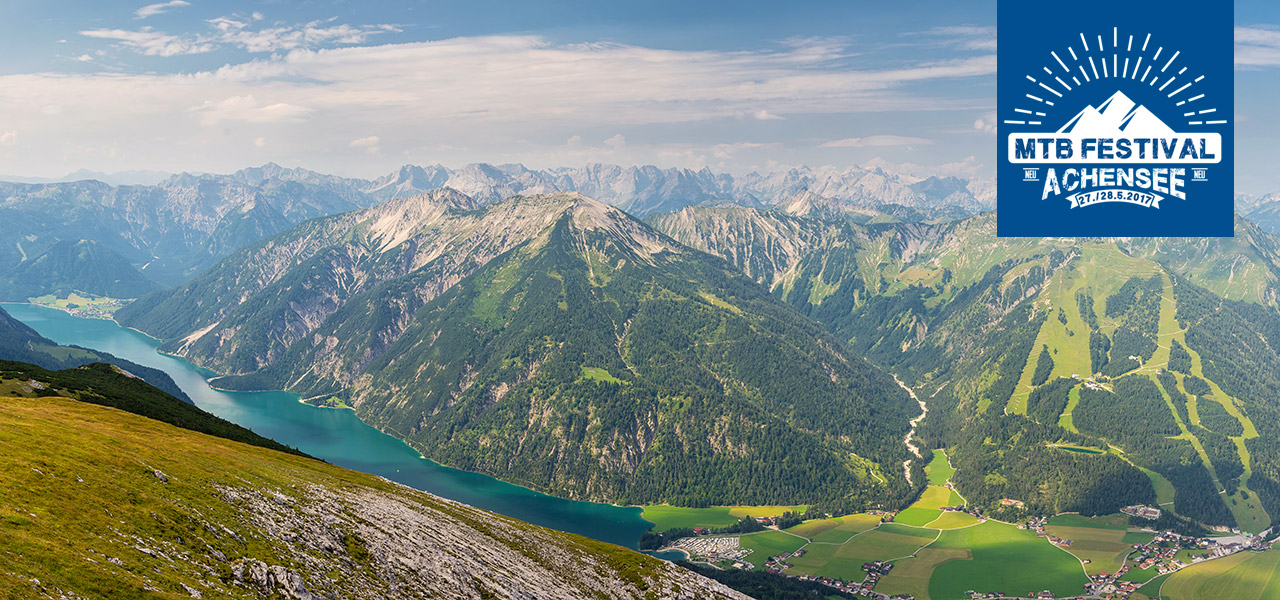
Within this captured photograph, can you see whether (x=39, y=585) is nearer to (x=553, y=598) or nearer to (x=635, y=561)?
(x=553, y=598)

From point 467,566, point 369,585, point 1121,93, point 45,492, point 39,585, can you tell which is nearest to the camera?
point 39,585

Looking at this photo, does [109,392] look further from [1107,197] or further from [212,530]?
[1107,197]

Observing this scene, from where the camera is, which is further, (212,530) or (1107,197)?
(1107,197)

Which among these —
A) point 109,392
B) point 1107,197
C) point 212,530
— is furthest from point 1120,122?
point 109,392

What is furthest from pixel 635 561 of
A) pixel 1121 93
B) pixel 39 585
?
pixel 1121 93

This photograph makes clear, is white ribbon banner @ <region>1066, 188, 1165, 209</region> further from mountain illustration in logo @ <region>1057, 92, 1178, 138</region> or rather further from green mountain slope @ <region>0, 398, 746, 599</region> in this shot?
green mountain slope @ <region>0, 398, 746, 599</region>
